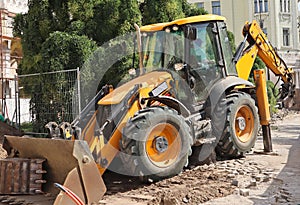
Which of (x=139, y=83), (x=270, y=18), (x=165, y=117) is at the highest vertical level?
(x=270, y=18)

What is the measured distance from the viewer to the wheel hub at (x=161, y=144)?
7.38 meters

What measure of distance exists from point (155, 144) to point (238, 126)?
8.90ft

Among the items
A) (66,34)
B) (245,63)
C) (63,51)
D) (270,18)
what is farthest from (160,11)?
(270,18)

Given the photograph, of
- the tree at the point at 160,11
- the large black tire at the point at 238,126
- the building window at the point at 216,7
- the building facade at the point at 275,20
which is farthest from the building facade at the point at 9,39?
the building window at the point at 216,7

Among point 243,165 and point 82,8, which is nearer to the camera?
point 243,165

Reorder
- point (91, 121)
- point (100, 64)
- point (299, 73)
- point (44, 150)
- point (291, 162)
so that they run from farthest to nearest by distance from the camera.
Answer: point (299, 73)
point (100, 64)
point (291, 162)
point (91, 121)
point (44, 150)

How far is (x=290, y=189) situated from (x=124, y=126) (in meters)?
2.75

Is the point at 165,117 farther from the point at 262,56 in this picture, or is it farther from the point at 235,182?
the point at 262,56

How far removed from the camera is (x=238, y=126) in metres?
9.43

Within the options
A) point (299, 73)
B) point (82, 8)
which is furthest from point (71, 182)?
point (299, 73)

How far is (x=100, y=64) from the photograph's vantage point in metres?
13.1

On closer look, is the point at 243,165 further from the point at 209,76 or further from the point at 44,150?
the point at 44,150

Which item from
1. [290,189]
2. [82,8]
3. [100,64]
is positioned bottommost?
[290,189]

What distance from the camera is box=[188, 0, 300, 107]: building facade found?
38297 mm
